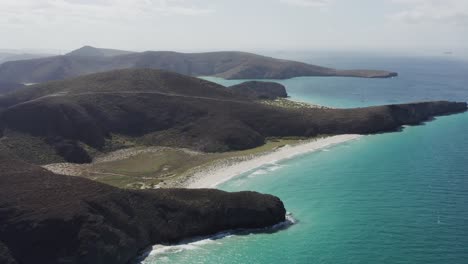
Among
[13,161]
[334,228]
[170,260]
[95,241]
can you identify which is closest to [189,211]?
[170,260]

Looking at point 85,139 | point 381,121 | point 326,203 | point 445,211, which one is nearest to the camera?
point 445,211

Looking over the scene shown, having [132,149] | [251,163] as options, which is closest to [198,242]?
[251,163]

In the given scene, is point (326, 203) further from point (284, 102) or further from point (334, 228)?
point (284, 102)

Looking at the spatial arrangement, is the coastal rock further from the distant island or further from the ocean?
the ocean

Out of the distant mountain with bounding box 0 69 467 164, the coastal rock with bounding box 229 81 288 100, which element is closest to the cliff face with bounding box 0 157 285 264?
the distant mountain with bounding box 0 69 467 164

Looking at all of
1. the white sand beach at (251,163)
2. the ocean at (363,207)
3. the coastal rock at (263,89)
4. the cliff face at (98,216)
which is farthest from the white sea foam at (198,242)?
the coastal rock at (263,89)
